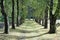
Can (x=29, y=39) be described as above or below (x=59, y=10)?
below

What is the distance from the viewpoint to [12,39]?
18.3 meters

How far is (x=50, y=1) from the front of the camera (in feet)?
82.1

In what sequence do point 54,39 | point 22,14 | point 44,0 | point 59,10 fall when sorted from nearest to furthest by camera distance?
point 54,39 < point 59,10 < point 44,0 < point 22,14

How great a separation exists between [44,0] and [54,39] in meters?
9.56

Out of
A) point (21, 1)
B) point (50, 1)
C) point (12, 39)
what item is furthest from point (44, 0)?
point (21, 1)

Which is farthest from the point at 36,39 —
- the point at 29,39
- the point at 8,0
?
the point at 8,0

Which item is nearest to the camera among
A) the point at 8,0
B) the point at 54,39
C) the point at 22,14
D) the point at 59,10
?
the point at 54,39

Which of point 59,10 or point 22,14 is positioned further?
point 22,14

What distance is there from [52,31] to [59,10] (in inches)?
111

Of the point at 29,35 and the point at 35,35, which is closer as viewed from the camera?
the point at 35,35

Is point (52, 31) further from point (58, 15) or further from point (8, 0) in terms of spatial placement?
point (8, 0)

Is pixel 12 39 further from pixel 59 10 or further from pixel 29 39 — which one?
pixel 59 10

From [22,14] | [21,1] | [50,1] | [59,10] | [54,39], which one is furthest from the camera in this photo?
[22,14]

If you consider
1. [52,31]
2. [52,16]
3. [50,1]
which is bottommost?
[52,31]
